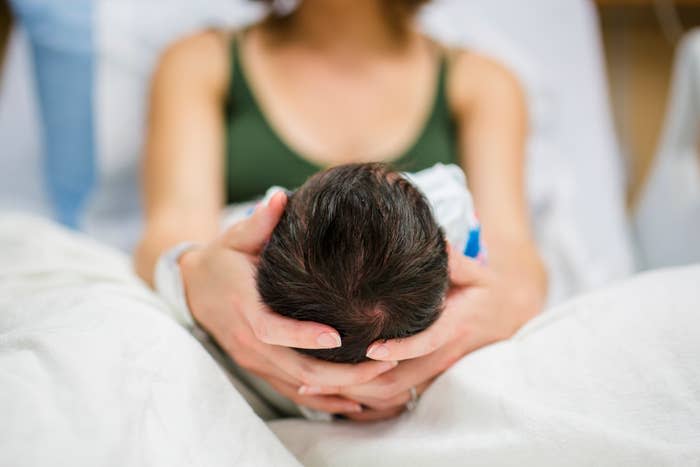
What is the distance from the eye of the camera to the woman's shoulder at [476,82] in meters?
1.10

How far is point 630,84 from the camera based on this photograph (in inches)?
80.4

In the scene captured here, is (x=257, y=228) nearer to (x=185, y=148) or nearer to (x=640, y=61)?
(x=185, y=148)

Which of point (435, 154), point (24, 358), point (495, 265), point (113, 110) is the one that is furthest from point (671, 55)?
point (24, 358)

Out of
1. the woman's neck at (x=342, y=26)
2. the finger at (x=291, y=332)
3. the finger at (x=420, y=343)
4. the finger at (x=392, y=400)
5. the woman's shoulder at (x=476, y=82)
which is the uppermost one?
the woman's neck at (x=342, y=26)

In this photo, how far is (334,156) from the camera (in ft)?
3.45

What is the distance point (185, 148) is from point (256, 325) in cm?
47

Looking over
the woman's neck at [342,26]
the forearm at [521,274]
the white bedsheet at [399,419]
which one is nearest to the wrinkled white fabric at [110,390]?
the white bedsheet at [399,419]

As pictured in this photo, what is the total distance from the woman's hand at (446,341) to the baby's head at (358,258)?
0.02m

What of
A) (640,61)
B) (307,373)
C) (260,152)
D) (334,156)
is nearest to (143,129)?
(260,152)

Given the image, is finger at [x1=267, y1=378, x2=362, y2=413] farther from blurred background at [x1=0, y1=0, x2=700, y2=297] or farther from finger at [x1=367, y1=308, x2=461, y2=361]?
blurred background at [x1=0, y1=0, x2=700, y2=297]

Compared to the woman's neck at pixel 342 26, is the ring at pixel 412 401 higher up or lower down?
lower down

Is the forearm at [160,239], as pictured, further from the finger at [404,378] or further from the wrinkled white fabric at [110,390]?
the finger at [404,378]

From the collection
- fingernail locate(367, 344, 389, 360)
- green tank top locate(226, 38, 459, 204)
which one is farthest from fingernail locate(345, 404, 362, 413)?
green tank top locate(226, 38, 459, 204)

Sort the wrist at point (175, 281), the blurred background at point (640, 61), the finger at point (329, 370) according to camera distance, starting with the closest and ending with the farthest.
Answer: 1. the finger at point (329, 370)
2. the wrist at point (175, 281)
3. the blurred background at point (640, 61)
